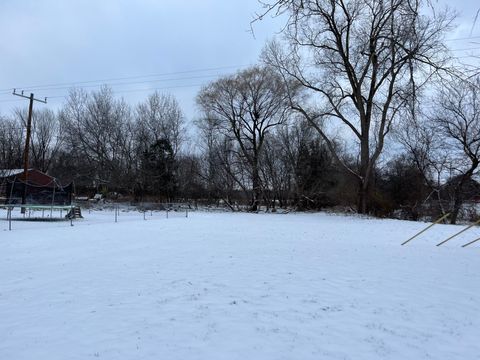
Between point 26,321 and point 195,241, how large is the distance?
28.7ft

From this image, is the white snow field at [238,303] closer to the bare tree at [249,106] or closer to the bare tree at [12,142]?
the bare tree at [249,106]

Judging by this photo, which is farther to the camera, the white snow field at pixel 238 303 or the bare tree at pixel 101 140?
the bare tree at pixel 101 140

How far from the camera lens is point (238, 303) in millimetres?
6422

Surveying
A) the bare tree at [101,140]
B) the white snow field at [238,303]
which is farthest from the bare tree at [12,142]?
the white snow field at [238,303]

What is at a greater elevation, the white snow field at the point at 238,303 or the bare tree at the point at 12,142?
the bare tree at the point at 12,142

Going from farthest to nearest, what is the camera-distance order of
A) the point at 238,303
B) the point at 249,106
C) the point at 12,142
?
the point at 12,142 < the point at 249,106 < the point at 238,303

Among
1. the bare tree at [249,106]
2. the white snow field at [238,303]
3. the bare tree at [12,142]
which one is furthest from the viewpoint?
the bare tree at [12,142]

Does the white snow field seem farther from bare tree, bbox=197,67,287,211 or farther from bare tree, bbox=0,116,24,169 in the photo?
bare tree, bbox=0,116,24,169

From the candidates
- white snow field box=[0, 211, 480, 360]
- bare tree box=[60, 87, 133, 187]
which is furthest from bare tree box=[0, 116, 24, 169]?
white snow field box=[0, 211, 480, 360]

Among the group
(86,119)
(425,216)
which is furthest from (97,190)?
(425,216)

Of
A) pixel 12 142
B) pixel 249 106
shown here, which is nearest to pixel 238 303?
pixel 249 106

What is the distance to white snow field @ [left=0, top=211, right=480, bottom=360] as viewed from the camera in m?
4.66

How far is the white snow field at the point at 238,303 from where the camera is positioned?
4.66 meters

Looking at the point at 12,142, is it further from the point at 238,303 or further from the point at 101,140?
the point at 238,303
